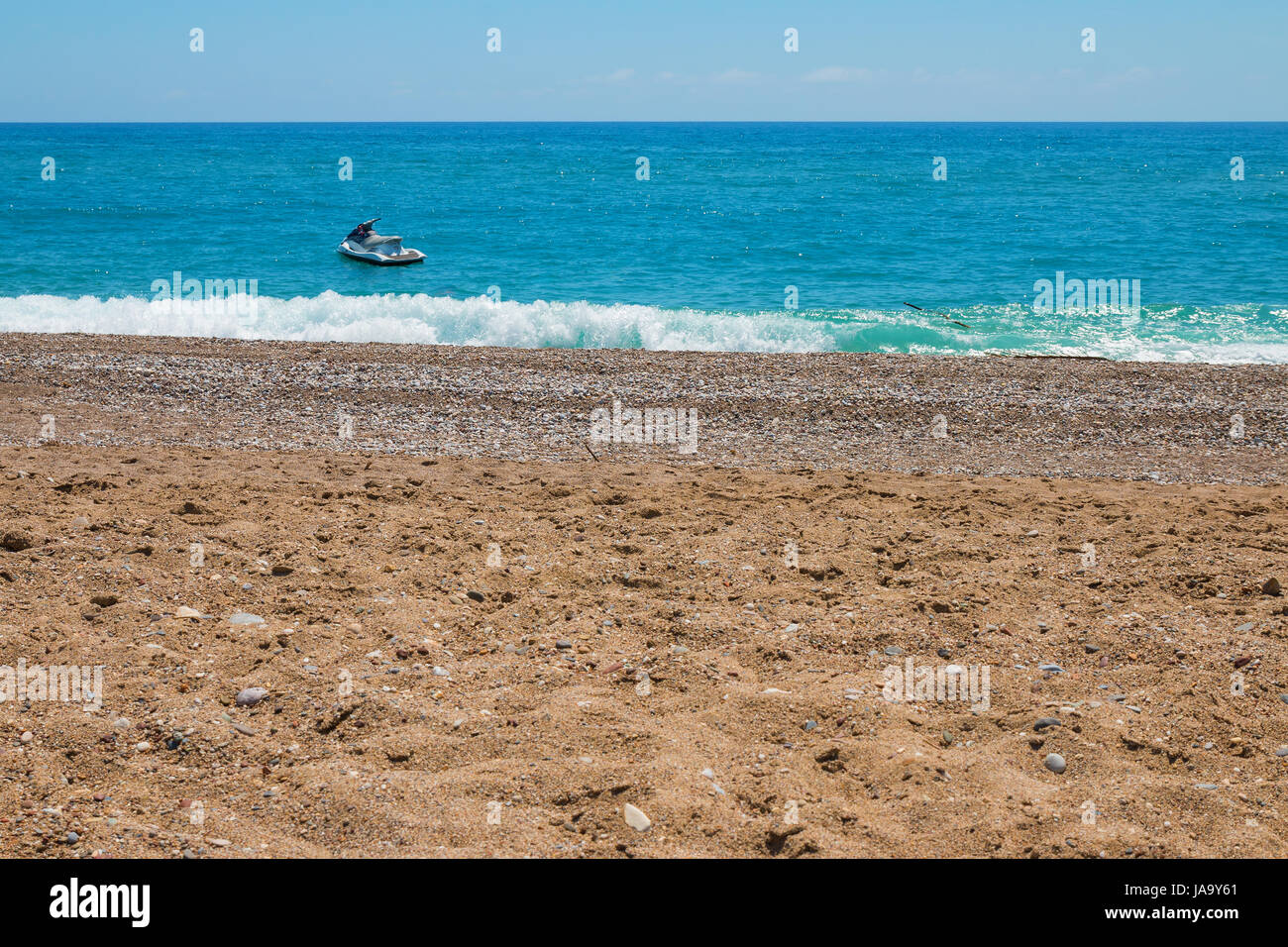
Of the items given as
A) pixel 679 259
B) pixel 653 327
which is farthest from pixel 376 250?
pixel 653 327

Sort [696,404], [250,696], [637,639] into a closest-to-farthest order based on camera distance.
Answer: [250,696], [637,639], [696,404]

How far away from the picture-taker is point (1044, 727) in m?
4.33

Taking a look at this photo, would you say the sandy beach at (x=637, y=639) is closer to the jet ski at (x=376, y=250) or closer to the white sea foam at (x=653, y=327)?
the white sea foam at (x=653, y=327)

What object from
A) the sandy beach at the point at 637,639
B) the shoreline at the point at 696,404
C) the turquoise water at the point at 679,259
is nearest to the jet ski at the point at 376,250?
the turquoise water at the point at 679,259

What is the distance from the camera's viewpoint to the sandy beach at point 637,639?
12.1 ft

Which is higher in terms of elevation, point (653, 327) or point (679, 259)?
point (679, 259)

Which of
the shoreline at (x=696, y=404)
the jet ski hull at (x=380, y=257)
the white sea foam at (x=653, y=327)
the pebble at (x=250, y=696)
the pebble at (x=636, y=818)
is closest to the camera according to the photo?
the pebble at (x=636, y=818)

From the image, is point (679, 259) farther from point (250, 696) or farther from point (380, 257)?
point (250, 696)

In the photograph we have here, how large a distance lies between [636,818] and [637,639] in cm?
166

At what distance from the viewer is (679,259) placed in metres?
25.9

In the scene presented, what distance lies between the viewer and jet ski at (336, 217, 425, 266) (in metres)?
24.1

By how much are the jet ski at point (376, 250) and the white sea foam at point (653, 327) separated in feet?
18.3

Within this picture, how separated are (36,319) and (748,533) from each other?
1680cm

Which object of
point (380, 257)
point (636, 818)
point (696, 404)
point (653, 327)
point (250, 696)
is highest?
point (380, 257)
